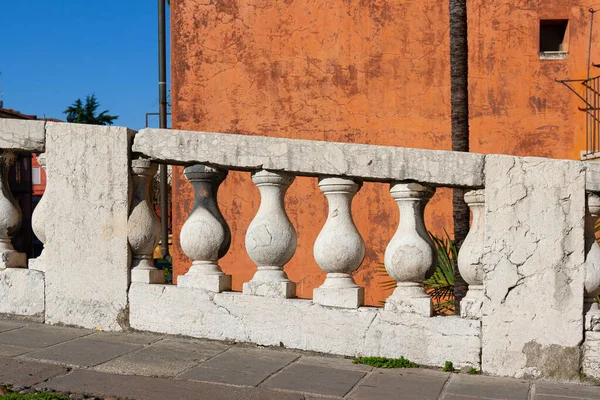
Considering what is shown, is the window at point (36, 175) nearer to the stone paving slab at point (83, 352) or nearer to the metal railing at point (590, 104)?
the metal railing at point (590, 104)

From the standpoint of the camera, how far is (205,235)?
14.3 ft

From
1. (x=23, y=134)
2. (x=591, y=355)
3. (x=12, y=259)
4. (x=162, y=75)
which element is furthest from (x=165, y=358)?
(x=162, y=75)

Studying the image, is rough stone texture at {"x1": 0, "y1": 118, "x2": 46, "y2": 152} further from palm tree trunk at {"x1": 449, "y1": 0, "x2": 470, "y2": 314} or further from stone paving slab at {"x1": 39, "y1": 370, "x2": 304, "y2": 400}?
palm tree trunk at {"x1": 449, "y1": 0, "x2": 470, "y2": 314}

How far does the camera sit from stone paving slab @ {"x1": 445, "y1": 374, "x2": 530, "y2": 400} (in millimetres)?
3568

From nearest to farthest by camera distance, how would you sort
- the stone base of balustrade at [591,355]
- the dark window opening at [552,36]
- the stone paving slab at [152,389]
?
1. the stone paving slab at [152,389]
2. the stone base of balustrade at [591,355]
3. the dark window opening at [552,36]

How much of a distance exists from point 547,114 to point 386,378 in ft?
21.7

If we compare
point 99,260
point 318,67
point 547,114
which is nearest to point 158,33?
point 318,67

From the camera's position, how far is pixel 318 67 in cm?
966

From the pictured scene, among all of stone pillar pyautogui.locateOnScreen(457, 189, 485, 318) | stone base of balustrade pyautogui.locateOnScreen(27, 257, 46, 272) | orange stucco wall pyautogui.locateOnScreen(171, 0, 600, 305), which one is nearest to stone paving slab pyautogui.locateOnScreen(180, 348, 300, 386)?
stone pillar pyautogui.locateOnScreen(457, 189, 485, 318)

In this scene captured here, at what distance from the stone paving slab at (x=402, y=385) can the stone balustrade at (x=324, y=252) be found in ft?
0.56

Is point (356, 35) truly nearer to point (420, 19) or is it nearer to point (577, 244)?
point (420, 19)

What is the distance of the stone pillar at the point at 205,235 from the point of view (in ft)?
14.4

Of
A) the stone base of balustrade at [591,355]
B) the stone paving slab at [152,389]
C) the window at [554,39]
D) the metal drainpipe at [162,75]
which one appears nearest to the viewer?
the stone paving slab at [152,389]

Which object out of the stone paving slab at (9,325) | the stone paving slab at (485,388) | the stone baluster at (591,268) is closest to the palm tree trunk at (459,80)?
the stone baluster at (591,268)
